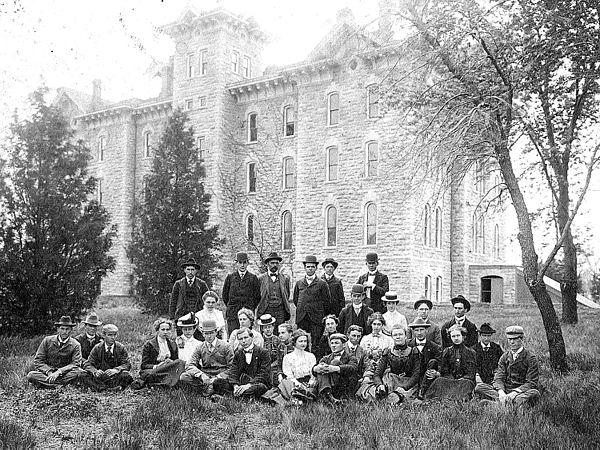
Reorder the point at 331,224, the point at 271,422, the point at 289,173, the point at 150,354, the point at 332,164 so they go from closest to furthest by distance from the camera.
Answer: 1. the point at 271,422
2. the point at 150,354
3. the point at 331,224
4. the point at 332,164
5. the point at 289,173

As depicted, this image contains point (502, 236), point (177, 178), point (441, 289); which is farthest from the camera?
point (502, 236)

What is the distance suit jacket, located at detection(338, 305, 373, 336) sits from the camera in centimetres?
1173

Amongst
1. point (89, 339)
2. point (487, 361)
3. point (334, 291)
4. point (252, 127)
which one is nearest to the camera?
point (487, 361)

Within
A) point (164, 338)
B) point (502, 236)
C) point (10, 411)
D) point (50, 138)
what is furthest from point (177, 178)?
point (502, 236)

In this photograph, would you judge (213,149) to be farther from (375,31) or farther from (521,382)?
(521,382)

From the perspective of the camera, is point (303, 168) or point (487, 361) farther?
point (303, 168)

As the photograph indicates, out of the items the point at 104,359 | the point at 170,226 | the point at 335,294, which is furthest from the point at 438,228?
the point at 104,359

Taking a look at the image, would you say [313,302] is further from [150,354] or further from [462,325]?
[150,354]

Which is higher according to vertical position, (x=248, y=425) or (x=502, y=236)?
(x=502, y=236)

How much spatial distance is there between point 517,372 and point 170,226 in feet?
51.3

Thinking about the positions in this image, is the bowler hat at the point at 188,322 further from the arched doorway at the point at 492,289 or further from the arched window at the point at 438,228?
the arched doorway at the point at 492,289

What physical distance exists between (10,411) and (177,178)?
615 inches

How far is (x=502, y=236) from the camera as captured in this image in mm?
38875

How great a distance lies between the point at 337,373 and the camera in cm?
1007
